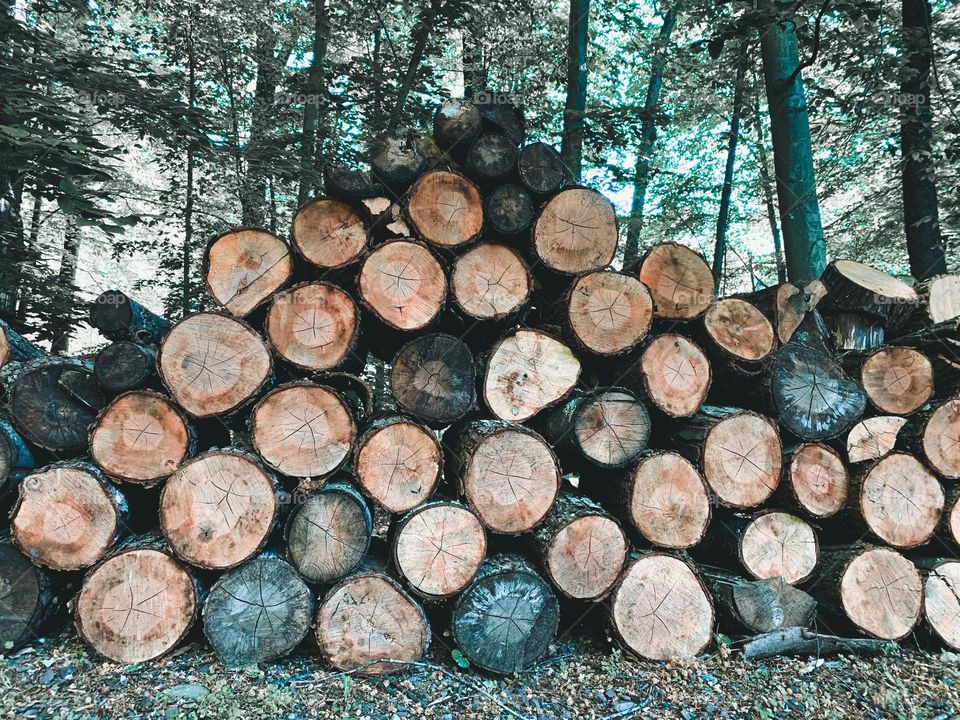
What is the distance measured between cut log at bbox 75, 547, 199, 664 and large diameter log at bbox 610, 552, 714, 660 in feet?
6.94

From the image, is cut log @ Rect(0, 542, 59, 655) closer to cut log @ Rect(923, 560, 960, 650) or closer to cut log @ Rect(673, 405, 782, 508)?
cut log @ Rect(673, 405, 782, 508)

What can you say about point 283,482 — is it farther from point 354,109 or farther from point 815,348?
point 354,109

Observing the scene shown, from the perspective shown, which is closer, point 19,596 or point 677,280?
point 19,596

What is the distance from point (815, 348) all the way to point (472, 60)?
21.9 feet

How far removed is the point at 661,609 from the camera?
9.59ft

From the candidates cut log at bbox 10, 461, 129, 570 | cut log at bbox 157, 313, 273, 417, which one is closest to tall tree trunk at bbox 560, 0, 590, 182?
cut log at bbox 157, 313, 273, 417

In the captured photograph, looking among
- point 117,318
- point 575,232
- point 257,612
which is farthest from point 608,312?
point 117,318

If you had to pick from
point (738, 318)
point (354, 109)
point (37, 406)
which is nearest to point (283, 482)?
point (37, 406)

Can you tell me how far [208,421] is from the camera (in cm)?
294

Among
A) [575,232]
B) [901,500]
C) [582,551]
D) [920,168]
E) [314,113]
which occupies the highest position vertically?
[314,113]

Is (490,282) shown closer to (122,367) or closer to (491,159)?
(491,159)

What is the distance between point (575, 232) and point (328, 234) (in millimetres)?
1338

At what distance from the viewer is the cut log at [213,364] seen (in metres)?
2.77

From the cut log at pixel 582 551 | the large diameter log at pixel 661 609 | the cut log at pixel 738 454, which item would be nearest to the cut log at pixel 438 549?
the cut log at pixel 582 551
